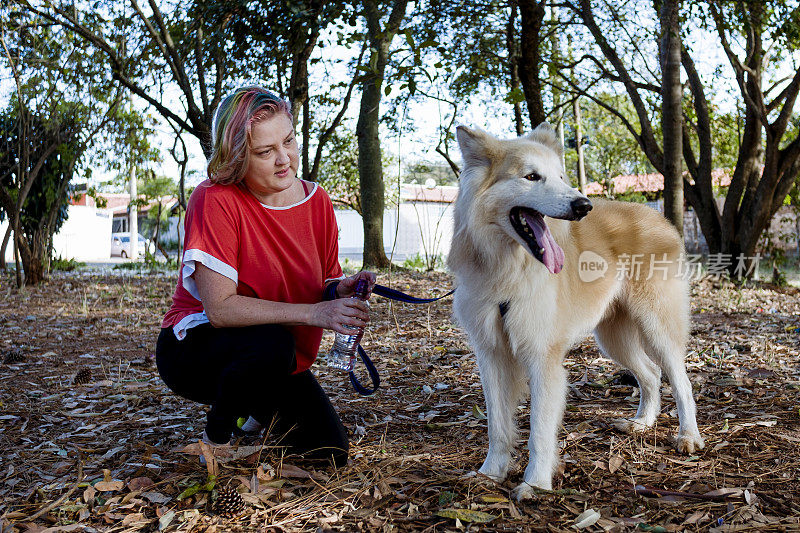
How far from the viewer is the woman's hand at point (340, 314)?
2631mm

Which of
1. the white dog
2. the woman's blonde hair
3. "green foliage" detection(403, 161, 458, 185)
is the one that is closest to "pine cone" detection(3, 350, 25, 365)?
the woman's blonde hair

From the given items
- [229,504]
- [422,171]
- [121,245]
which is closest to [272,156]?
[229,504]

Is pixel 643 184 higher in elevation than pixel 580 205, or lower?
higher

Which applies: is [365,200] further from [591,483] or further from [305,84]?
[591,483]

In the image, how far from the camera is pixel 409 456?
311 cm

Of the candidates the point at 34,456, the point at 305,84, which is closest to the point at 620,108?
the point at 305,84

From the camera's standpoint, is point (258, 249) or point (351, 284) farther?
point (351, 284)

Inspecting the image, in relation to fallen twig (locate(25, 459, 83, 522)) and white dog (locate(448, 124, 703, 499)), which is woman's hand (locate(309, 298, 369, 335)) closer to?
white dog (locate(448, 124, 703, 499))

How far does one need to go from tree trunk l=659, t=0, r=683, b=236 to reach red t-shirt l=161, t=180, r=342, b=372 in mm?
6113

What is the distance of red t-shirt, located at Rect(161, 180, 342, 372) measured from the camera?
276cm

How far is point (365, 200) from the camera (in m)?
11.6

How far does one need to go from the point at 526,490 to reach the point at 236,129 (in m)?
1.96

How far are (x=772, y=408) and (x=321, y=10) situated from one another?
4.92 metres

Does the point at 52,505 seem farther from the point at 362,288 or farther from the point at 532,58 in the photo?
Answer: the point at 532,58
